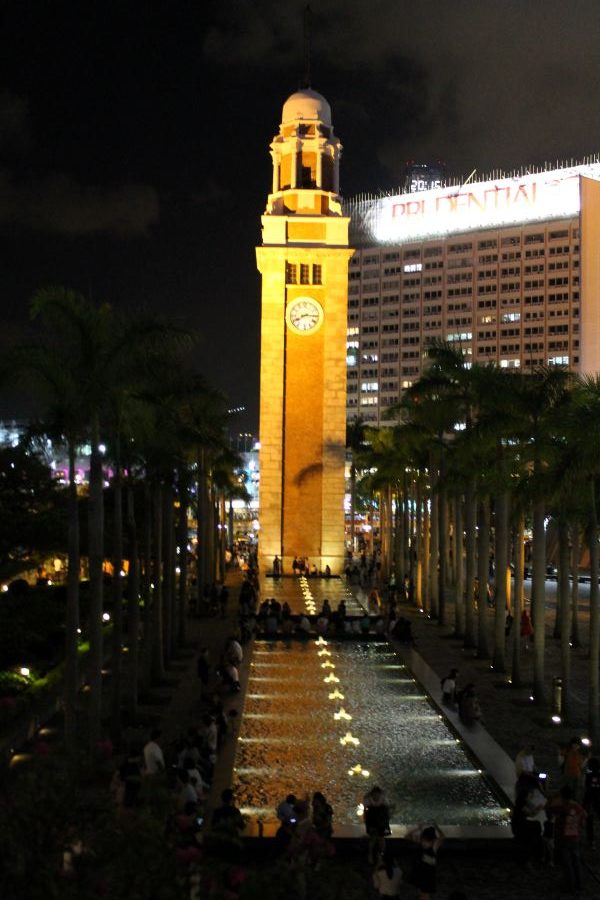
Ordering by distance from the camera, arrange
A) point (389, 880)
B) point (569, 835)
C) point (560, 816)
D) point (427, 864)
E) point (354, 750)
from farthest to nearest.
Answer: point (354, 750) < point (560, 816) < point (569, 835) < point (427, 864) < point (389, 880)

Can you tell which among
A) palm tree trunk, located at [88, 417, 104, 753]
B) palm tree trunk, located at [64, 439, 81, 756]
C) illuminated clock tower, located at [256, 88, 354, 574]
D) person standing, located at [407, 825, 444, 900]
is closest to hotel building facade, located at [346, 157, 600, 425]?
illuminated clock tower, located at [256, 88, 354, 574]

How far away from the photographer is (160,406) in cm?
1667

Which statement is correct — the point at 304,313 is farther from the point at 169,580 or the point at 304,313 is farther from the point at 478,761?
the point at 478,761

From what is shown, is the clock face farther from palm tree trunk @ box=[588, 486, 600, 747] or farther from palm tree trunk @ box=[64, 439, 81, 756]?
palm tree trunk @ box=[64, 439, 81, 756]

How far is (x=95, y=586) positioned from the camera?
1445 centimetres

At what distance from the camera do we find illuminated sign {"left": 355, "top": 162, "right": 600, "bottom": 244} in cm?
10100

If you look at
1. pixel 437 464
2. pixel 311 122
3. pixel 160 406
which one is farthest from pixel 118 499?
pixel 311 122

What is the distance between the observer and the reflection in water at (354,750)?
12.8 meters

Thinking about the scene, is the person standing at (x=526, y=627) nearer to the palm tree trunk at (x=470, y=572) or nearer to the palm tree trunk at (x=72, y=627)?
the palm tree trunk at (x=470, y=572)


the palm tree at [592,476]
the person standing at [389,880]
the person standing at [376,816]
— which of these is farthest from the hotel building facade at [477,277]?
the person standing at [389,880]

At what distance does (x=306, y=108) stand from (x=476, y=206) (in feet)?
184

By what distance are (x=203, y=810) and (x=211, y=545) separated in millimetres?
28287

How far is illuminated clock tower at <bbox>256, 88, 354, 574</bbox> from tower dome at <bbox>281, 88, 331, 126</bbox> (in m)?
5.54

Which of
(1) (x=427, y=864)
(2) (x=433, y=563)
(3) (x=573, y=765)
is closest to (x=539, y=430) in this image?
(3) (x=573, y=765)
